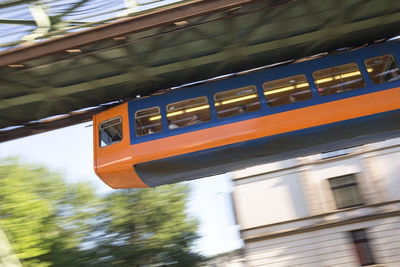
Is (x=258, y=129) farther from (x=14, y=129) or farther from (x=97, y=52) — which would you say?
(x=14, y=129)

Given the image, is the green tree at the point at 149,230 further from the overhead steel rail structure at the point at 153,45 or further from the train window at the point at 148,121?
the train window at the point at 148,121

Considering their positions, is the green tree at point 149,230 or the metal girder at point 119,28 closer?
the metal girder at point 119,28

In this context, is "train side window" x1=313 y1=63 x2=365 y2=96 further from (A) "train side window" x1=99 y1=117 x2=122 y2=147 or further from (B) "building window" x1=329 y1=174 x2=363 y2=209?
(B) "building window" x1=329 y1=174 x2=363 y2=209

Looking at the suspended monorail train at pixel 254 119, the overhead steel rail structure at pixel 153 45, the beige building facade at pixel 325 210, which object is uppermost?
the overhead steel rail structure at pixel 153 45

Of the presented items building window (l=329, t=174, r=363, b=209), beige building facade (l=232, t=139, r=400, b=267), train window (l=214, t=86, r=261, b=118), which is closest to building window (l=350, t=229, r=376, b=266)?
beige building facade (l=232, t=139, r=400, b=267)

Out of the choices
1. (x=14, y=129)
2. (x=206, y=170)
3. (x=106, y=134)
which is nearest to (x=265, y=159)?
(x=206, y=170)

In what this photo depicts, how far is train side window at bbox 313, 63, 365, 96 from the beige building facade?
1130 cm

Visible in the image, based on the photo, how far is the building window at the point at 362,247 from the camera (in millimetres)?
17672

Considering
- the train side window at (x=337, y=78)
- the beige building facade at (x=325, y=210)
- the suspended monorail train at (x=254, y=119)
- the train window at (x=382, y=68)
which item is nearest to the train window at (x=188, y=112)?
the suspended monorail train at (x=254, y=119)

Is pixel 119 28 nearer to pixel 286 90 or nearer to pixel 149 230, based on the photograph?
pixel 286 90

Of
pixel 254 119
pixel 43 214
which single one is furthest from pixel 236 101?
pixel 43 214

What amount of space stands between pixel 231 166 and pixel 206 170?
2.12 ft

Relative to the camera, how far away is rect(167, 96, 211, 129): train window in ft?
30.8

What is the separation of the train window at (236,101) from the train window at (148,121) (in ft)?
5.23
